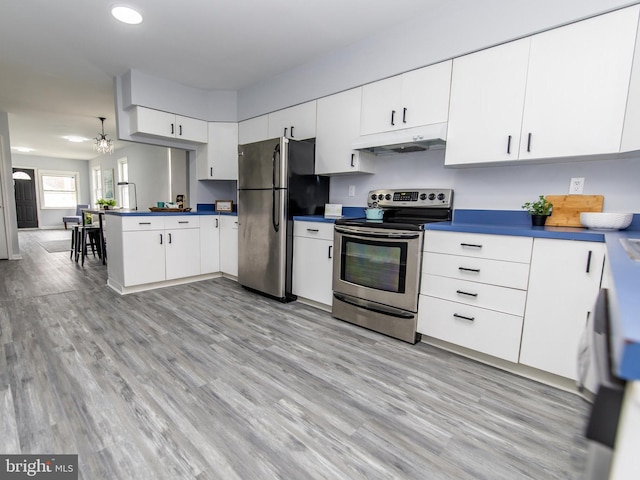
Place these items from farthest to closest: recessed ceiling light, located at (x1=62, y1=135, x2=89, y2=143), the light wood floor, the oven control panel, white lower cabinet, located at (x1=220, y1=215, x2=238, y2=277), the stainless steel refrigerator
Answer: recessed ceiling light, located at (x1=62, y1=135, x2=89, y2=143) → white lower cabinet, located at (x1=220, y1=215, x2=238, y2=277) → the stainless steel refrigerator → the oven control panel → the light wood floor

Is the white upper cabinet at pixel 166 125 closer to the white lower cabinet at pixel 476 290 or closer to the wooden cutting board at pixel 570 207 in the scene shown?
the white lower cabinet at pixel 476 290

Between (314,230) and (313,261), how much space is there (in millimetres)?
296

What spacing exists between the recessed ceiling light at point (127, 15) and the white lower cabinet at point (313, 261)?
6.70 ft

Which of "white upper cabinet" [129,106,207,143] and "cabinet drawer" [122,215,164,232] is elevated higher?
"white upper cabinet" [129,106,207,143]

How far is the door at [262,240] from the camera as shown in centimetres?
306

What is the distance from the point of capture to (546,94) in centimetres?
188

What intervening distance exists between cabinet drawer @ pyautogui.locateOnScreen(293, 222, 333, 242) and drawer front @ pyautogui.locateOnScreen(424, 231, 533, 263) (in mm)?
911

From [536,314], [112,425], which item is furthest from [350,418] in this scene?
[536,314]

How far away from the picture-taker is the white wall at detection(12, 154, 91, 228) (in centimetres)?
968

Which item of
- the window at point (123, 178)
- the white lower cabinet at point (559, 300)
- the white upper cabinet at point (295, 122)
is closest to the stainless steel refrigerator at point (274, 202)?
the white upper cabinet at point (295, 122)

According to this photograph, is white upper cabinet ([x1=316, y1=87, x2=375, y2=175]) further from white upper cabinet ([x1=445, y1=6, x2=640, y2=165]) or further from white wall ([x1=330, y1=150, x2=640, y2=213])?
white upper cabinet ([x1=445, y1=6, x2=640, y2=165])

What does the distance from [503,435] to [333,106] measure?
274 cm

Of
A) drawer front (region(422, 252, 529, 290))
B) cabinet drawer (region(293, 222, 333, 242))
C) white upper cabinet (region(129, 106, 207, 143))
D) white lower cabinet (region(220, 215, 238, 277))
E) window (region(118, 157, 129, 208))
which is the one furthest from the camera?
window (region(118, 157, 129, 208))

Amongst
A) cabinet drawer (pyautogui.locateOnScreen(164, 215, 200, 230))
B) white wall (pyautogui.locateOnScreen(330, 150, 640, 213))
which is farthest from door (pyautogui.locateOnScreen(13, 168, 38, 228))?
white wall (pyautogui.locateOnScreen(330, 150, 640, 213))
